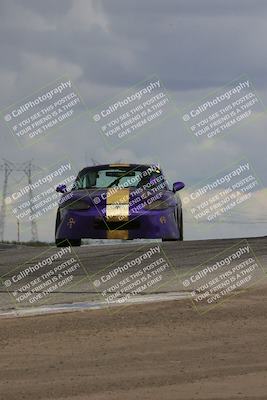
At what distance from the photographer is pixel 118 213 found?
1948cm

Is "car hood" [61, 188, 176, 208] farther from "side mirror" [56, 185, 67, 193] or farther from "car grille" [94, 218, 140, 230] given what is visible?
"side mirror" [56, 185, 67, 193]

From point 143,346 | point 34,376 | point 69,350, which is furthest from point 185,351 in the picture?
point 34,376

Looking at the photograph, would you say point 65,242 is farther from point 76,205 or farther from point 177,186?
point 177,186

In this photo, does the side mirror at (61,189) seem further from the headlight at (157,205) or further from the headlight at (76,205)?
the headlight at (157,205)

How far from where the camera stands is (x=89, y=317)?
12625mm

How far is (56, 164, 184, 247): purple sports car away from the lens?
19547mm

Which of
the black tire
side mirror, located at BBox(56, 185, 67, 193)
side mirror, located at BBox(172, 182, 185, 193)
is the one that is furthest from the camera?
side mirror, located at BBox(172, 182, 185, 193)

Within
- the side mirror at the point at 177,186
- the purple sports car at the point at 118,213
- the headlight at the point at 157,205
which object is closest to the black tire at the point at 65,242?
the purple sports car at the point at 118,213

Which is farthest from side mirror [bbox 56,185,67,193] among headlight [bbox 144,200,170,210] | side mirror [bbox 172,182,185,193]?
side mirror [bbox 172,182,185,193]

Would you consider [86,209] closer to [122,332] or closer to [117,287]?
[117,287]

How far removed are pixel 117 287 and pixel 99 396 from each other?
20.1ft

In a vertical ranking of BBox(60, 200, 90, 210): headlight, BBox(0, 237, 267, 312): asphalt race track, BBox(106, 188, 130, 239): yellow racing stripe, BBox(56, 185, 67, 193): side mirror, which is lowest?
BBox(0, 237, 267, 312): asphalt race track

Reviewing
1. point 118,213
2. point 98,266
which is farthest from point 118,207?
point 98,266

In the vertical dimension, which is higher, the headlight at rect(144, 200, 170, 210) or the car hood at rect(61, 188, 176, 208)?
the car hood at rect(61, 188, 176, 208)
